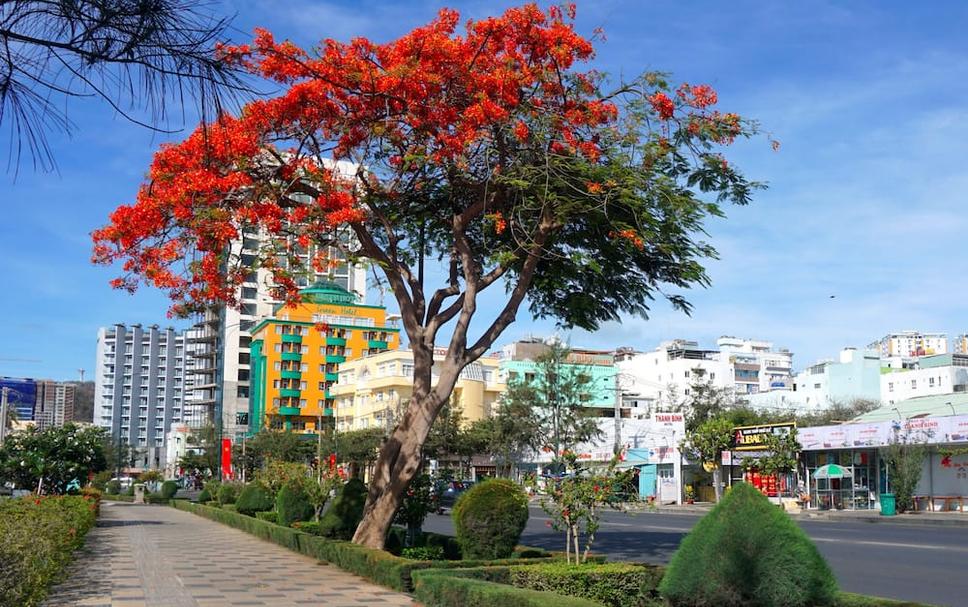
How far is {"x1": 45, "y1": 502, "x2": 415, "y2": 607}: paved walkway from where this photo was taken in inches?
481

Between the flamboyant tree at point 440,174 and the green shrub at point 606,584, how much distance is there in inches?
182

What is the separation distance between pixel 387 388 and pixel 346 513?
57.0 meters

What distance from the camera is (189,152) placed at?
14000 millimetres

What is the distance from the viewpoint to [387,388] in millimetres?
75062

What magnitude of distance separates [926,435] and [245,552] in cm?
2687

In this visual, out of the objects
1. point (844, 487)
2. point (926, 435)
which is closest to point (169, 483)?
point (844, 487)

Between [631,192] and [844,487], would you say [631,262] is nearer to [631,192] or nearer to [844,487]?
[631,192]

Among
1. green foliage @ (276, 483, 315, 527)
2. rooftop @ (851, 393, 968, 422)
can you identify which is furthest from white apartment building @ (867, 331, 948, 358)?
green foliage @ (276, 483, 315, 527)

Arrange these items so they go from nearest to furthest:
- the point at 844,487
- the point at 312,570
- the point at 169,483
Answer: the point at 312,570, the point at 844,487, the point at 169,483

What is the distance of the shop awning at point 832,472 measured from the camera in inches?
1590

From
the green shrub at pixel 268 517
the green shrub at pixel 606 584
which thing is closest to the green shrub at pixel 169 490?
the green shrub at pixel 268 517

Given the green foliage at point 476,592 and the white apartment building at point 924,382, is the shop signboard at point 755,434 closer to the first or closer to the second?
the green foliage at point 476,592

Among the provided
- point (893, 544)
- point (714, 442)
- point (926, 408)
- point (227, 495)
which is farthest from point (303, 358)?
point (893, 544)

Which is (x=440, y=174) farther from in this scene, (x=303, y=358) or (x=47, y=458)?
(x=303, y=358)
